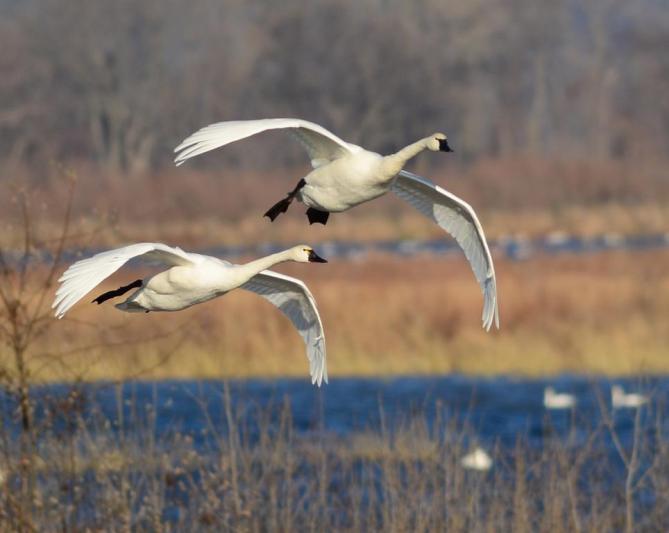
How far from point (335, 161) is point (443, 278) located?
51.4 ft

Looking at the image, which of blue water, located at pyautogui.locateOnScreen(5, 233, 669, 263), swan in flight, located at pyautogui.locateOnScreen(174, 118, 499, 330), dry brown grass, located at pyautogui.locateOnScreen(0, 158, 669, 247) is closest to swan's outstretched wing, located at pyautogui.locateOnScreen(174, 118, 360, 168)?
swan in flight, located at pyautogui.locateOnScreen(174, 118, 499, 330)

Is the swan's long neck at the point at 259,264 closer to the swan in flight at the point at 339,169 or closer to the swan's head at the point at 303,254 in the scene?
the swan's head at the point at 303,254

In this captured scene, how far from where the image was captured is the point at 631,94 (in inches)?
2817

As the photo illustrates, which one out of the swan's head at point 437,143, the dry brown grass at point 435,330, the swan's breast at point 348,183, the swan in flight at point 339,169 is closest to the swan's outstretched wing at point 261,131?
the swan in flight at point 339,169

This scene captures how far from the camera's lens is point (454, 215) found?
9008 mm

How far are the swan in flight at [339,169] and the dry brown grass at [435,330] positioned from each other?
1023 centimetres

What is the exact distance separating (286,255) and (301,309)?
0.98 meters

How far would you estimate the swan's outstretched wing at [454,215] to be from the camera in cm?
857

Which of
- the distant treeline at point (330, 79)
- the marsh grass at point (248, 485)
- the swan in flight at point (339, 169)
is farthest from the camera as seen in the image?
the distant treeline at point (330, 79)

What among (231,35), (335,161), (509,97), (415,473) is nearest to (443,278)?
(415,473)

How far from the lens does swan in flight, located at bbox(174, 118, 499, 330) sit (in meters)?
7.46

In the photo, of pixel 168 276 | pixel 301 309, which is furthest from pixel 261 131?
pixel 301 309

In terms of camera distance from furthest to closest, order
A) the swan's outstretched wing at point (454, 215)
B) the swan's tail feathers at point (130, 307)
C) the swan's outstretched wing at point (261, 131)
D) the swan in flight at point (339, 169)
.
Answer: the swan's outstretched wing at point (454, 215) → the swan's tail feathers at point (130, 307) → the swan in flight at point (339, 169) → the swan's outstretched wing at point (261, 131)

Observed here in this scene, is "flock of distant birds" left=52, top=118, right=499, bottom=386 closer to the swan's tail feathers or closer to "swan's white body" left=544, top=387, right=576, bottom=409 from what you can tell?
the swan's tail feathers
